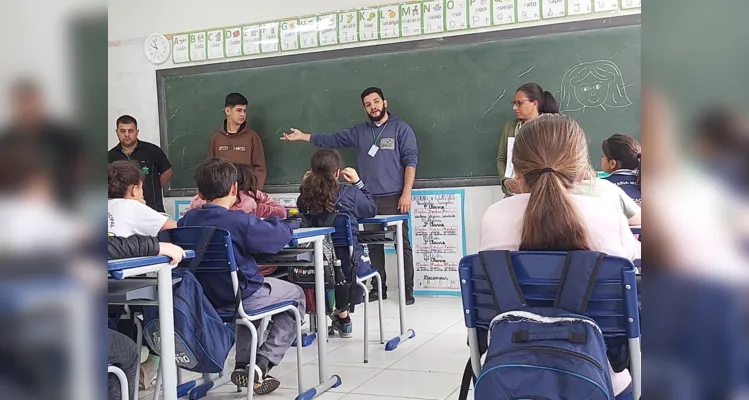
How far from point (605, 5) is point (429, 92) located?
54.4 inches

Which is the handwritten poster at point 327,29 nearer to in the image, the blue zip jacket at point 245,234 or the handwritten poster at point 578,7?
the handwritten poster at point 578,7

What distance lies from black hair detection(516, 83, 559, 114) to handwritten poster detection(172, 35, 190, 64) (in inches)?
119

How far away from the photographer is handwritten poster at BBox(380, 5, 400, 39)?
5000mm

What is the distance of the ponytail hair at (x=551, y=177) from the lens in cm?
151

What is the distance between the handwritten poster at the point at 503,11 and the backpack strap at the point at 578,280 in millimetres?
3622

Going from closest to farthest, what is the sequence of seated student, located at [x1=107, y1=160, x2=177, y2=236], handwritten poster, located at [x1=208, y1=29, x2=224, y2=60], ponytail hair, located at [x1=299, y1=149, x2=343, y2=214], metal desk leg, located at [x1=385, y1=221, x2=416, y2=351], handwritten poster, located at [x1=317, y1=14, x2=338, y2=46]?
seated student, located at [x1=107, y1=160, x2=177, y2=236] → ponytail hair, located at [x1=299, y1=149, x2=343, y2=214] → metal desk leg, located at [x1=385, y1=221, x2=416, y2=351] → handwritten poster, located at [x1=317, y1=14, x2=338, y2=46] → handwritten poster, located at [x1=208, y1=29, x2=224, y2=60]

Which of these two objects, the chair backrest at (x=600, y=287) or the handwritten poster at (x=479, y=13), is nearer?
the chair backrest at (x=600, y=287)

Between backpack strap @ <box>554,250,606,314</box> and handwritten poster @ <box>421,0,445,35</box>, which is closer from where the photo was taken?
backpack strap @ <box>554,250,606,314</box>

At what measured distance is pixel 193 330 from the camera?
2123 mm

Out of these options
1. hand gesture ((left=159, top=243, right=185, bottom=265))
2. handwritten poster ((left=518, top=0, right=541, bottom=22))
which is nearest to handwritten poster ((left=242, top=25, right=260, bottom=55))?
handwritten poster ((left=518, top=0, right=541, bottom=22))

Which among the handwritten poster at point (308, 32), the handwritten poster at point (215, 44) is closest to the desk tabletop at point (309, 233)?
the handwritten poster at point (308, 32)

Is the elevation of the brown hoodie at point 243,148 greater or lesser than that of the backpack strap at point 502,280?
greater

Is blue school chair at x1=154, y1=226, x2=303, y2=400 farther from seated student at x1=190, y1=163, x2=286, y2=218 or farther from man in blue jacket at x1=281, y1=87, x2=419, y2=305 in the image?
man in blue jacket at x1=281, y1=87, x2=419, y2=305

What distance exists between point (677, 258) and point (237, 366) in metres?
2.57
